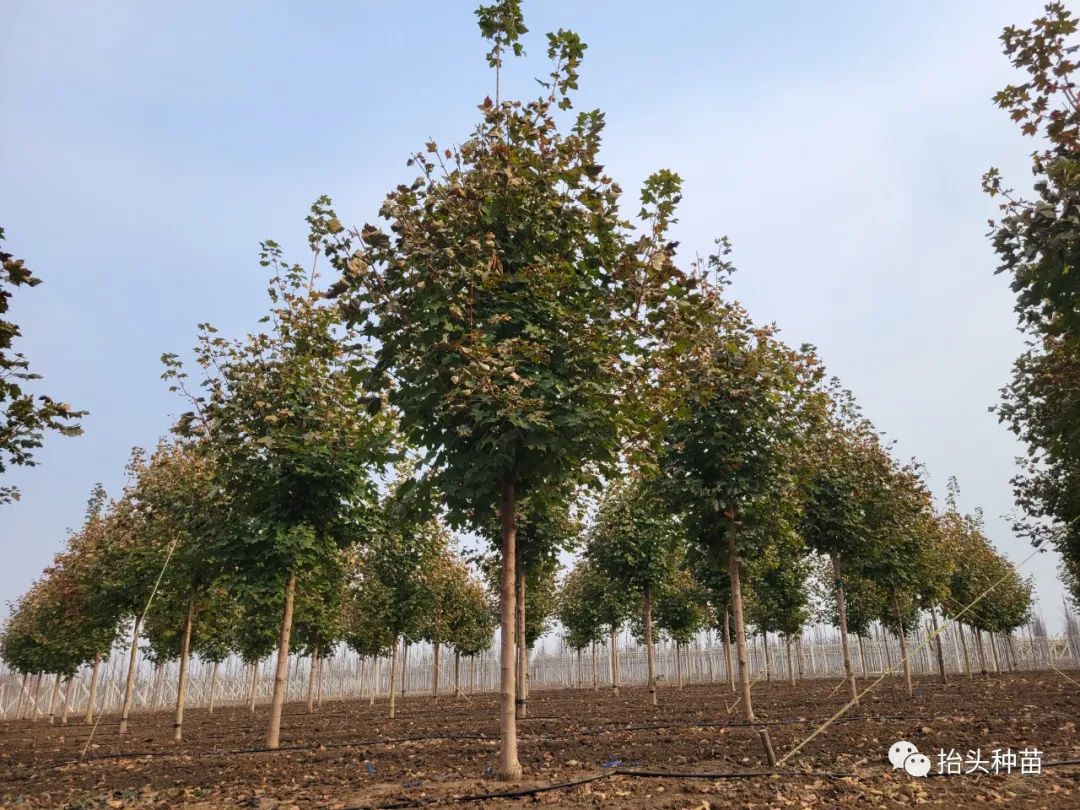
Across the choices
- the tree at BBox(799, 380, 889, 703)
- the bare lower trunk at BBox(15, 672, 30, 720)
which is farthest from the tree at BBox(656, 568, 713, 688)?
the bare lower trunk at BBox(15, 672, 30, 720)


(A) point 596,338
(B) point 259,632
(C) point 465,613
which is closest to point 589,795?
(A) point 596,338

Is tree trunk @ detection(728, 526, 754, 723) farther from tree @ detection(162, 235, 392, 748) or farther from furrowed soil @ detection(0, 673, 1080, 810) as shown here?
tree @ detection(162, 235, 392, 748)

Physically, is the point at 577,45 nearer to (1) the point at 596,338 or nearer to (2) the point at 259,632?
(1) the point at 596,338

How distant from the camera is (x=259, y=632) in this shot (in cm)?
2717

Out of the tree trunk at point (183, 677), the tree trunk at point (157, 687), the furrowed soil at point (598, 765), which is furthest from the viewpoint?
the tree trunk at point (157, 687)

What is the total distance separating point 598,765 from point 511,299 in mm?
5927

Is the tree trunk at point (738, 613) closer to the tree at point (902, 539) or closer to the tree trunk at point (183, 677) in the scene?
the tree at point (902, 539)

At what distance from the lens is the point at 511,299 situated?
7805 millimetres

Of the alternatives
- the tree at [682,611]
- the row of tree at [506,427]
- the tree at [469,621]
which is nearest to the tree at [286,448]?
the row of tree at [506,427]

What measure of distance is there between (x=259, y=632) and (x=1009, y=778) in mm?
25597

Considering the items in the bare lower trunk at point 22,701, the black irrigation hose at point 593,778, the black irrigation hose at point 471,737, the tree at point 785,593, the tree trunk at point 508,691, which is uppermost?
the tree at point 785,593

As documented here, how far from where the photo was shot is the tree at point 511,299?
24.5ft

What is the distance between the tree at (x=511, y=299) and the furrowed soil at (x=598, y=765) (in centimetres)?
157

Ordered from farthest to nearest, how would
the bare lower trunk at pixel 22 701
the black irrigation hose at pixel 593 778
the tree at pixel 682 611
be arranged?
the bare lower trunk at pixel 22 701, the tree at pixel 682 611, the black irrigation hose at pixel 593 778
